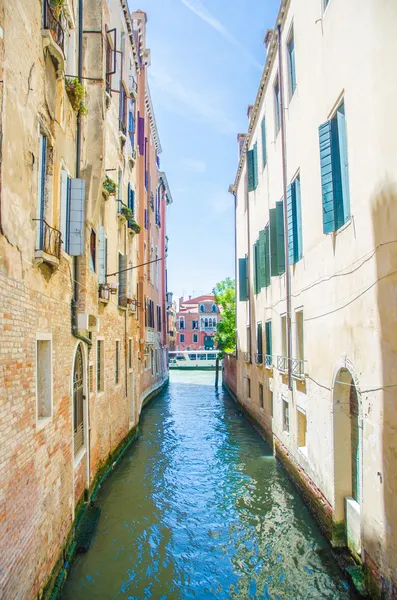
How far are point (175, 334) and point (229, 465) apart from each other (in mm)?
51139

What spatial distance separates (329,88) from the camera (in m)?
6.65

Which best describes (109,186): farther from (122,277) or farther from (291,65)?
(291,65)

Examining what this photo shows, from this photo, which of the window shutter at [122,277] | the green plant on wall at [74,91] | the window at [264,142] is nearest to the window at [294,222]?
the window at [264,142]

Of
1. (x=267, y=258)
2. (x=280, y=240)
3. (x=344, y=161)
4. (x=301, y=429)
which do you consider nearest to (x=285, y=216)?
(x=280, y=240)

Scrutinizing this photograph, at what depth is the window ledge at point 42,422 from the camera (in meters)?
4.96

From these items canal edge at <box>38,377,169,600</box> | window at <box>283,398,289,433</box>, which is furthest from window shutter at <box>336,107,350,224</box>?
window at <box>283,398,289,433</box>

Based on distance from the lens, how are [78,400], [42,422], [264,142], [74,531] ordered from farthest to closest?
1. [264,142]
2. [78,400]
3. [74,531]
4. [42,422]

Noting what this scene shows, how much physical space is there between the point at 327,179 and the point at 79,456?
5.49 metres

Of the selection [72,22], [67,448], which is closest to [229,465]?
[67,448]

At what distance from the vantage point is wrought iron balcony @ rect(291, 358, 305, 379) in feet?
27.5

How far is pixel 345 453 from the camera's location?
20.9 ft

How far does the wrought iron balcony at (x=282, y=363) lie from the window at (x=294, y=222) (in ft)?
7.20

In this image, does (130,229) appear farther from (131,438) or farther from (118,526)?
(118,526)

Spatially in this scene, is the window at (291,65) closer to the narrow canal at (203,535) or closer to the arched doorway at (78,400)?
the arched doorway at (78,400)
